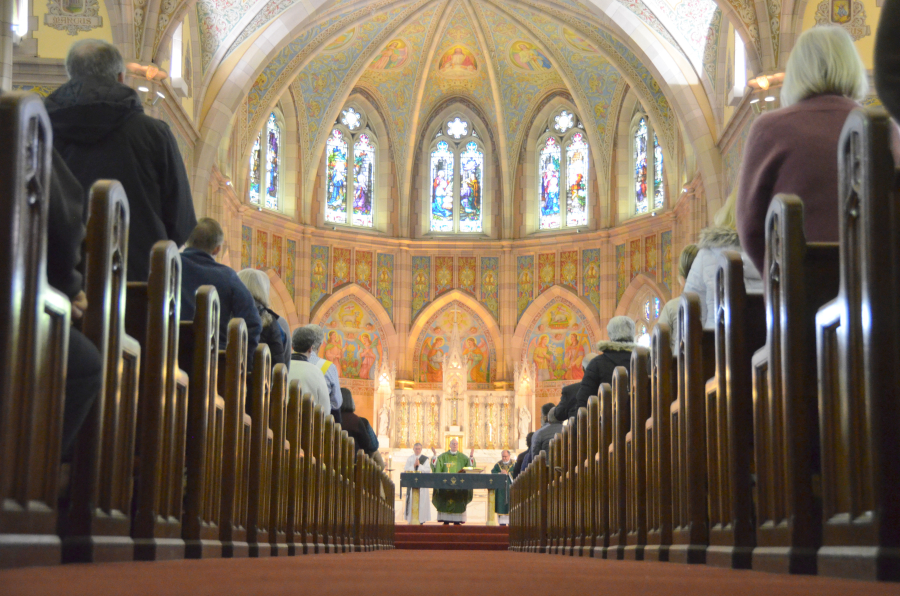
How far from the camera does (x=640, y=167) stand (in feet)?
72.8

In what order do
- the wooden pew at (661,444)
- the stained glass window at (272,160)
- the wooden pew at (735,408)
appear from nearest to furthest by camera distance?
the wooden pew at (735,408) < the wooden pew at (661,444) < the stained glass window at (272,160)

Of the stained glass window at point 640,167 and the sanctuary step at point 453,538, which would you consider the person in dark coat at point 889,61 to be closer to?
the sanctuary step at point 453,538

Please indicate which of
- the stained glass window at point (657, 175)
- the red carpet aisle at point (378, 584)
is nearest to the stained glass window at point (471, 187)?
the stained glass window at point (657, 175)

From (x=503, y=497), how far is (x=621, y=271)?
6.63m

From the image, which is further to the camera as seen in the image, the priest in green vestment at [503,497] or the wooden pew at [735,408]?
the priest in green vestment at [503,497]

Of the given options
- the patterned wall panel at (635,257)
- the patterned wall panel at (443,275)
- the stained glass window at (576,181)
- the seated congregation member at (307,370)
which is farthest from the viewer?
the patterned wall panel at (443,275)

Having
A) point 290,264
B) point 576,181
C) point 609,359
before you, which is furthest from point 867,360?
point 576,181

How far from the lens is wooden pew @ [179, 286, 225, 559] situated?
3.67 meters

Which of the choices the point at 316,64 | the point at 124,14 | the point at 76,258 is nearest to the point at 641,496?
the point at 76,258

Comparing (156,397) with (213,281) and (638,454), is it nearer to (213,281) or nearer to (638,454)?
(213,281)

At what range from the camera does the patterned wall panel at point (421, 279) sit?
2362 centimetres

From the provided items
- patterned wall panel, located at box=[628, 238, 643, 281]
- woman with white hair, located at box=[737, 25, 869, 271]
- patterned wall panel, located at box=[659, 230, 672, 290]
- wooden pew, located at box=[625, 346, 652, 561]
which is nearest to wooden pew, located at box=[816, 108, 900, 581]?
woman with white hair, located at box=[737, 25, 869, 271]

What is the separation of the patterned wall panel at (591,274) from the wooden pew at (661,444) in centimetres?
1828

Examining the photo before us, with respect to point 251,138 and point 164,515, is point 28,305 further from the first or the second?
point 251,138
